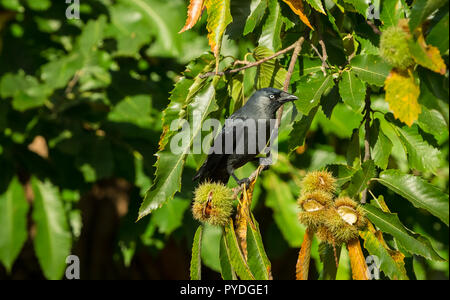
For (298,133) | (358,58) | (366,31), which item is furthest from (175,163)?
(366,31)

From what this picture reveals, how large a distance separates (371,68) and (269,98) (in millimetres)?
717

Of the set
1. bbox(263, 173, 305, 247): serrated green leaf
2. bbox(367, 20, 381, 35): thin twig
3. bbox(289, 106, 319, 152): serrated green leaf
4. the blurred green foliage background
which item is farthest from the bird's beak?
bbox(263, 173, 305, 247): serrated green leaf

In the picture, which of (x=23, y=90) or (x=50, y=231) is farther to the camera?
(x=50, y=231)

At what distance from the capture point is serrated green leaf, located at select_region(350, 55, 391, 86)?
67.6 inches

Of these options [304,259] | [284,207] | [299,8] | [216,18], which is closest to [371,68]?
[299,8]

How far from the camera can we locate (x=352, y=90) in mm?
1790

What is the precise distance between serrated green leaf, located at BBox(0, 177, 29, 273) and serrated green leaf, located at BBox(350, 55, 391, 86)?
276cm

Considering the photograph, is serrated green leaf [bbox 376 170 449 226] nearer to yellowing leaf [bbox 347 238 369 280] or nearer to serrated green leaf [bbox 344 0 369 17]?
yellowing leaf [bbox 347 238 369 280]

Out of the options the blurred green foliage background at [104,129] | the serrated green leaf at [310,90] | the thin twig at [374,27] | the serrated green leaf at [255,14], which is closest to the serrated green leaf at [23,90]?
the blurred green foliage background at [104,129]

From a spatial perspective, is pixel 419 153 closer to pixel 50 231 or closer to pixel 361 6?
pixel 361 6

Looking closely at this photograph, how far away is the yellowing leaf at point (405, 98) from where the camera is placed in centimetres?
153

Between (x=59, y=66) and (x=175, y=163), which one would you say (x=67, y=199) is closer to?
(x=59, y=66)

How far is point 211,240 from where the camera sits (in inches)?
145

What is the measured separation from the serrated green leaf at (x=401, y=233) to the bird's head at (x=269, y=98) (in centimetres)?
64
